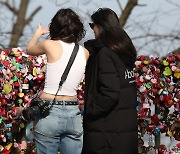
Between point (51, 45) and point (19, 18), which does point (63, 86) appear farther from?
point (19, 18)

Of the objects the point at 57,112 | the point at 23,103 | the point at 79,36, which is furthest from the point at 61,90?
the point at 23,103

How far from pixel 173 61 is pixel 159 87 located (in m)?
0.30

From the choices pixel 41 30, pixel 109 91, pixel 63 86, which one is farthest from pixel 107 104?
pixel 41 30

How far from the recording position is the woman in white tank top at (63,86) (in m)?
3.39

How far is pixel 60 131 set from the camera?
343 cm

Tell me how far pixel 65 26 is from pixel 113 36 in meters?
0.32

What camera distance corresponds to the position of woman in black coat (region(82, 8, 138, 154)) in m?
3.37

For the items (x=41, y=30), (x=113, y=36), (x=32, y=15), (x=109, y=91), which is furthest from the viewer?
(x=32, y=15)

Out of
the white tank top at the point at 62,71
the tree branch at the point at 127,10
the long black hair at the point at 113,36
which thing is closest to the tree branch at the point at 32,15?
the tree branch at the point at 127,10

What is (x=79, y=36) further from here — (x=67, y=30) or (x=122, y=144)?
(x=122, y=144)

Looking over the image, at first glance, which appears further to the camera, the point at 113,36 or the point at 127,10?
the point at 127,10

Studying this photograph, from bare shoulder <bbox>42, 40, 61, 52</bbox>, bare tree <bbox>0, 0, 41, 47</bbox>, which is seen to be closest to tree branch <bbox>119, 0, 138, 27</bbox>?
bare tree <bbox>0, 0, 41, 47</bbox>

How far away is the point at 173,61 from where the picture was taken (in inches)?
211

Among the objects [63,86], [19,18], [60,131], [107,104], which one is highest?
[19,18]
